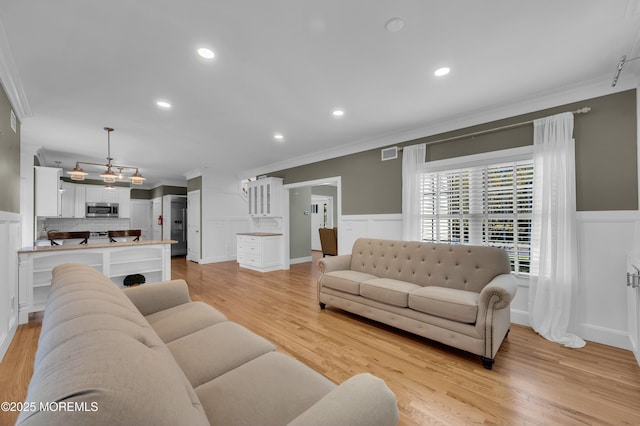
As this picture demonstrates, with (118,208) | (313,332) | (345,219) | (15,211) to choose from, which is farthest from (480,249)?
(118,208)

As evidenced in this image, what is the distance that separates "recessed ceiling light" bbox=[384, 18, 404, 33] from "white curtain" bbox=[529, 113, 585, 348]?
2.15 metres

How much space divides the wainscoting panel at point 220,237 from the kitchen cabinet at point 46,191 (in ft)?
9.68

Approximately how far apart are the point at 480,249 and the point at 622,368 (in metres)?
1.36

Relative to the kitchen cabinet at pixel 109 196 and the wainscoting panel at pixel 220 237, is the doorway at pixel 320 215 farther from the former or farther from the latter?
the kitchen cabinet at pixel 109 196

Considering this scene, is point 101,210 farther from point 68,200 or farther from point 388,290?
point 388,290

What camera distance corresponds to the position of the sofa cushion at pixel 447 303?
2328mm

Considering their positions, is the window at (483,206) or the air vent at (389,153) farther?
the air vent at (389,153)

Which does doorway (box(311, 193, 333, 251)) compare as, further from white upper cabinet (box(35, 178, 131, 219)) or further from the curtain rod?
the curtain rod

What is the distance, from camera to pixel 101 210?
25.5 feet

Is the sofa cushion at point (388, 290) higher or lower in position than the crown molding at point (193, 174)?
lower

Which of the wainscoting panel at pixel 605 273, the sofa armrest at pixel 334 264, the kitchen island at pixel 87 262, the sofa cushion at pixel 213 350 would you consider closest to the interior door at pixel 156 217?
the kitchen island at pixel 87 262

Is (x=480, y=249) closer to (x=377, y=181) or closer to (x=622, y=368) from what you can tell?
(x=622, y=368)

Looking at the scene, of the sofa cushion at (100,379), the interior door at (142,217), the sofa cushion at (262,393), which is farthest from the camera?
the interior door at (142,217)

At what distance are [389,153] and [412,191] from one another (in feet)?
2.69
